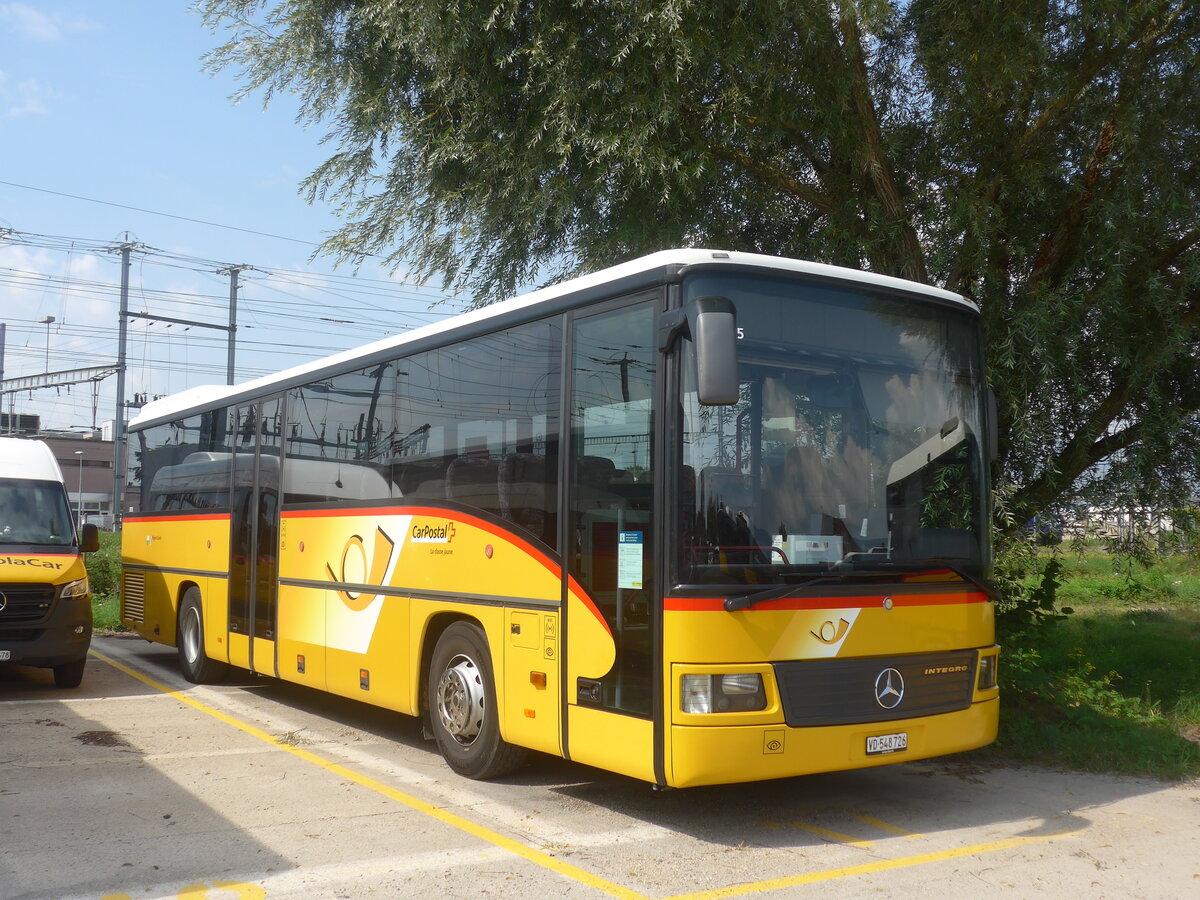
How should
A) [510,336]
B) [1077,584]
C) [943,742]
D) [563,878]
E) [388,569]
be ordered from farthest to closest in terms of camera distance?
1. [1077,584]
2. [388,569]
3. [510,336]
4. [943,742]
5. [563,878]

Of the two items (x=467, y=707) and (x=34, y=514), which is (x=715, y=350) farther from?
(x=34, y=514)

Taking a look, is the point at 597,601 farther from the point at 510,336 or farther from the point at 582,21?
the point at 582,21

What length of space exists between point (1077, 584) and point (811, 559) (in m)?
18.0

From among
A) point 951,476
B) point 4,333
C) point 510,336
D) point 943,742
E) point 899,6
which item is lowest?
point 943,742

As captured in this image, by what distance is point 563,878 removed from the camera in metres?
5.86

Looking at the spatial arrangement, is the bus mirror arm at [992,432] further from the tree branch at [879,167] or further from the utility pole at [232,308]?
the utility pole at [232,308]

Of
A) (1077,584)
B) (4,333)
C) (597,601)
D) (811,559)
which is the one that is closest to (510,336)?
(597,601)

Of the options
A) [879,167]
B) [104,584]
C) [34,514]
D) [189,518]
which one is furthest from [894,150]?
[104,584]

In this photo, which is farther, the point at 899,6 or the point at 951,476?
the point at 899,6

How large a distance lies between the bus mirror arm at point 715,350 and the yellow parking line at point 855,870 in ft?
7.76

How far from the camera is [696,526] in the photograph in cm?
639

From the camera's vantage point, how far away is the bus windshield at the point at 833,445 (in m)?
6.47

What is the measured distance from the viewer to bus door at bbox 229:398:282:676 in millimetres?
11516

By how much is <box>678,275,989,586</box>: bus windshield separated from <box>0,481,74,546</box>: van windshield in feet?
29.7
